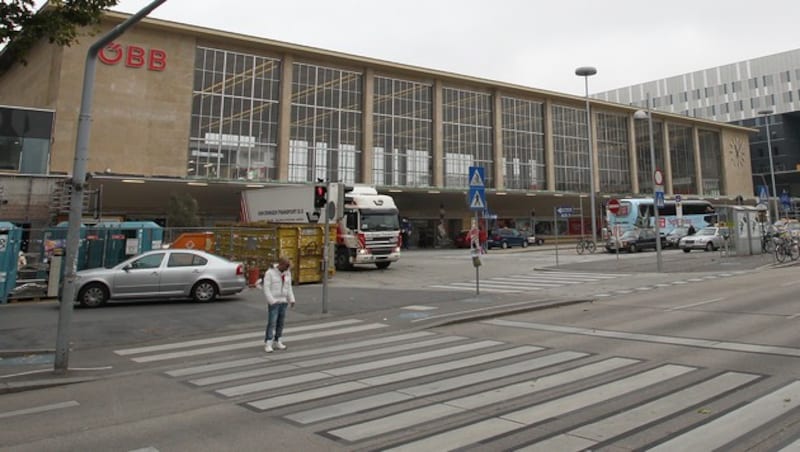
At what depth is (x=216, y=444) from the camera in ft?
14.9

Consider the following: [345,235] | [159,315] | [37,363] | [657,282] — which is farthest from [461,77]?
[37,363]

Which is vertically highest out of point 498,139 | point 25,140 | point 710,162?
point 710,162

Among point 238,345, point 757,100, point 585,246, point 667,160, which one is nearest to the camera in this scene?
point 238,345

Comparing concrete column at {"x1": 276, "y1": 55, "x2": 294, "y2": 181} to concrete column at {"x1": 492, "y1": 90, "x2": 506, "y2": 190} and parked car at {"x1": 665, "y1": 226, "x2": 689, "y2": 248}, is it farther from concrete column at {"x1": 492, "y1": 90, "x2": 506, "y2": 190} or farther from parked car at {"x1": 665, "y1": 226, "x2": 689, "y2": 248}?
parked car at {"x1": 665, "y1": 226, "x2": 689, "y2": 248}

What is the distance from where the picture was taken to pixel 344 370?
719 cm

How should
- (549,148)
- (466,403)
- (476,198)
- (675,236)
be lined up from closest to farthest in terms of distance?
(466,403) → (476,198) → (675,236) → (549,148)

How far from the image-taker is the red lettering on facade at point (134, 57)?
38469 mm

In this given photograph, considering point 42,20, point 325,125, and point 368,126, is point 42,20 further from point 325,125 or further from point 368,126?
point 368,126

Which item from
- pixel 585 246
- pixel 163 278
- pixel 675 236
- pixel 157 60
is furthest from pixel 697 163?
pixel 163 278

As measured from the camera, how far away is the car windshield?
23.8m

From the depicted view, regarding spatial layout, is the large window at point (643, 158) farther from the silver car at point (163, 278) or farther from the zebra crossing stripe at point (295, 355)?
the zebra crossing stripe at point (295, 355)

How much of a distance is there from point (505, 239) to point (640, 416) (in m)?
43.0

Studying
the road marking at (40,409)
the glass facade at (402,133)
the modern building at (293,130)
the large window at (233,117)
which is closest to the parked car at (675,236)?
the modern building at (293,130)

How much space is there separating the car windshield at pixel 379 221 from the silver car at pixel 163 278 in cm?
945
